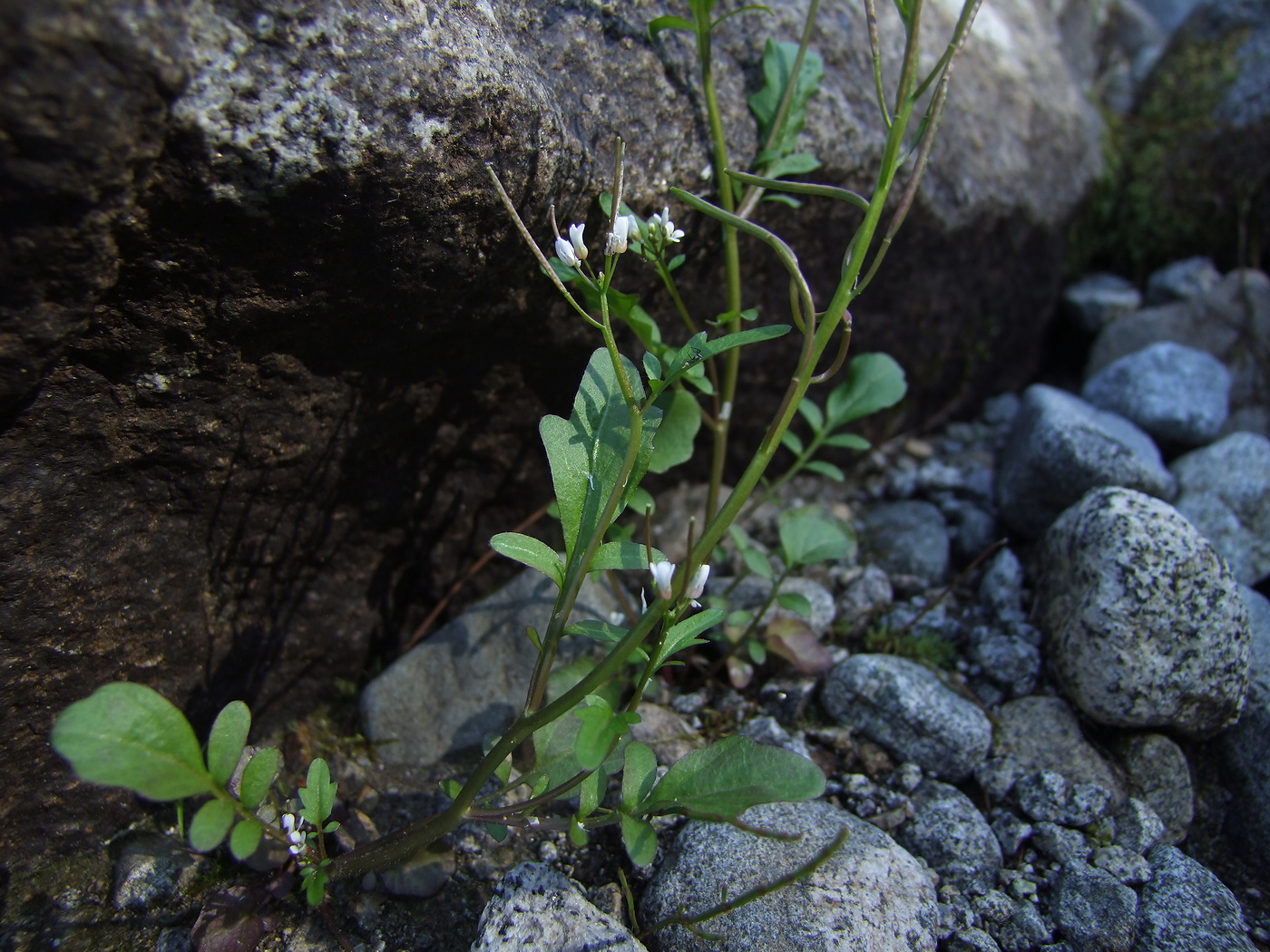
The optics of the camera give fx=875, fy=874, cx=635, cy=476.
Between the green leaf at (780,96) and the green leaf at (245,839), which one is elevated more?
the green leaf at (780,96)

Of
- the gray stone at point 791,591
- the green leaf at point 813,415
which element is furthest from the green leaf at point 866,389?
the gray stone at point 791,591

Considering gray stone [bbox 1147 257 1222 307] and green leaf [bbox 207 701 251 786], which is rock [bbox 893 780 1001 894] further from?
gray stone [bbox 1147 257 1222 307]

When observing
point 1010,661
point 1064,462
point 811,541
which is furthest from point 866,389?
point 1010,661

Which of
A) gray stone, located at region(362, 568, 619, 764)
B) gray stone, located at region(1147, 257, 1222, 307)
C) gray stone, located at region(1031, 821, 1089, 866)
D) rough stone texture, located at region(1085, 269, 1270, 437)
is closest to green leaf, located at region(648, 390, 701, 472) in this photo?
gray stone, located at region(362, 568, 619, 764)

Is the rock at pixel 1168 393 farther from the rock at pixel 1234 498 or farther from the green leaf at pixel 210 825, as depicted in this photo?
the green leaf at pixel 210 825

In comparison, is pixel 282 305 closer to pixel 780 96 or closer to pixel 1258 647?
pixel 780 96

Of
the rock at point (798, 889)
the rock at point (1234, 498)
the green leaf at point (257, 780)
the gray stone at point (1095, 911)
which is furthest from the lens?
the rock at point (1234, 498)
